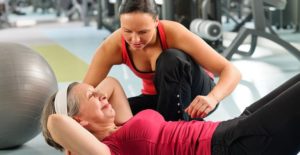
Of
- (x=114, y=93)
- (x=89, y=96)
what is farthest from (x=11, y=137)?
(x=89, y=96)

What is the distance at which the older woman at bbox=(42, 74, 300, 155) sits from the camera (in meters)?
1.57

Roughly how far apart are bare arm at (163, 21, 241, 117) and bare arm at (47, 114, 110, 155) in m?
0.62

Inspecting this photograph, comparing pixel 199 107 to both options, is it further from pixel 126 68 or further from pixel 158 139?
pixel 126 68

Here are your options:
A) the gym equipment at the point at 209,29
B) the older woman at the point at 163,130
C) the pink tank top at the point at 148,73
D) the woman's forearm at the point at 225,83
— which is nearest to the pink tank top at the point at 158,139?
the older woman at the point at 163,130

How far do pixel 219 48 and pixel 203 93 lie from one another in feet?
9.68

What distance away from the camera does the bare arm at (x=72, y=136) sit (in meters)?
1.56

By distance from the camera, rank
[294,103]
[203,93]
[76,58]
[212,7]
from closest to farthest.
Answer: [294,103]
[203,93]
[212,7]
[76,58]

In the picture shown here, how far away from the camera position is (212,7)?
5184 millimetres

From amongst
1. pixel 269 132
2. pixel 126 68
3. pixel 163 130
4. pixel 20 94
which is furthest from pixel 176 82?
pixel 126 68

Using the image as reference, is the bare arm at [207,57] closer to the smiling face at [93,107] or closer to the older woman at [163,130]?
the older woman at [163,130]

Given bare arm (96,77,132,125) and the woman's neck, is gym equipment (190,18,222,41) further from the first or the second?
the woman's neck

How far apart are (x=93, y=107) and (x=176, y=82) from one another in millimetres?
538

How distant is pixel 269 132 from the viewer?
1.57m

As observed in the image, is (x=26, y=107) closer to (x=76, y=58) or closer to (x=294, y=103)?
(x=294, y=103)
